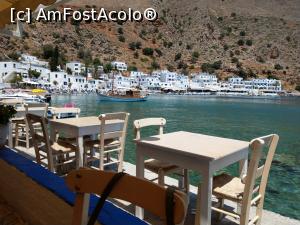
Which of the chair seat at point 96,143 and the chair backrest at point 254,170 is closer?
the chair backrest at point 254,170

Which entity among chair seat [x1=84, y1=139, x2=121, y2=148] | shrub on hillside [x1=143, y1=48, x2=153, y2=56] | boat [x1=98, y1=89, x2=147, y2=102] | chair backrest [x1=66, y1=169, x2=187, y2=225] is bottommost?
boat [x1=98, y1=89, x2=147, y2=102]

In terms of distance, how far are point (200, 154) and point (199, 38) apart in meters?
113

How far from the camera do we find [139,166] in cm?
321

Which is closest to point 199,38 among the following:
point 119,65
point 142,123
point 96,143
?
point 119,65

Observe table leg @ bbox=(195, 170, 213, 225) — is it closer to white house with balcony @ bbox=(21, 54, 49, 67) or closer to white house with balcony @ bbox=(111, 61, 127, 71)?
white house with balcony @ bbox=(21, 54, 49, 67)

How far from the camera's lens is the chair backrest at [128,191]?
945mm

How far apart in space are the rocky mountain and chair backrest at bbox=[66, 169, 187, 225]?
292ft

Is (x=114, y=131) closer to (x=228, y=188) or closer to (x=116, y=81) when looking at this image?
(x=228, y=188)

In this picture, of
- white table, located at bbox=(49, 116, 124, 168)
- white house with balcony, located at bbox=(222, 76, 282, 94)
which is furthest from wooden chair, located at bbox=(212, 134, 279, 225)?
white house with balcony, located at bbox=(222, 76, 282, 94)

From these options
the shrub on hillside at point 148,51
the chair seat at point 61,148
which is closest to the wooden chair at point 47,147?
the chair seat at point 61,148

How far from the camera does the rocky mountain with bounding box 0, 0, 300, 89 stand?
94375mm

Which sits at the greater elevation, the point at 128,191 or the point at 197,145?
the point at 128,191

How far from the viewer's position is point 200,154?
264 cm

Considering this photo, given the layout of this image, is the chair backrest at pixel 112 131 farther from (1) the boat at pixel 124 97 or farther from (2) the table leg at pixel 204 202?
(1) the boat at pixel 124 97
